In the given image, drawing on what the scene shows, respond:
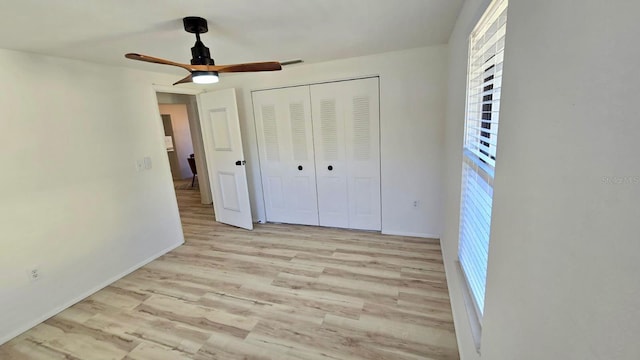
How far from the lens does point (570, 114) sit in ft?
1.69

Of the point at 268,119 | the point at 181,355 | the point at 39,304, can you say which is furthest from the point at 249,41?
the point at 39,304

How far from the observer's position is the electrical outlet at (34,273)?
7.18ft

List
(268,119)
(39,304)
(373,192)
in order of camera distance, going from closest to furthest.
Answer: (39,304) → (373,192) → (268,119)

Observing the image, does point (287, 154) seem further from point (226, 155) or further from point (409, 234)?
point (409, 234)

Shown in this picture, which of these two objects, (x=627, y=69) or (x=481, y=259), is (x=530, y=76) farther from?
(x=481, y=259)

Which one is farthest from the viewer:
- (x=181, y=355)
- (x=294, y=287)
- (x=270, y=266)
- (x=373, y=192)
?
(x=373, y=192)

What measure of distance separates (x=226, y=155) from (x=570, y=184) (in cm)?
377

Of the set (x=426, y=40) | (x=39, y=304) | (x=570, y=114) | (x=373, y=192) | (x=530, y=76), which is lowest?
(x=39, y=304)

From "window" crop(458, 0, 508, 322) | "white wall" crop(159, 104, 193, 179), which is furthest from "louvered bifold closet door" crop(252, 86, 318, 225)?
"white wall" crop(159, 104, 193, 179)

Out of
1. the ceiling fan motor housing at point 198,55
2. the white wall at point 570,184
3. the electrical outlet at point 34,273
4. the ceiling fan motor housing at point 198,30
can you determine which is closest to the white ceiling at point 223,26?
the ceiling fan motor housing at point 198,30

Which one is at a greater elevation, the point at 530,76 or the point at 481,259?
the point at 530,76

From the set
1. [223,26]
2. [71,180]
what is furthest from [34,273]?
[223,26]

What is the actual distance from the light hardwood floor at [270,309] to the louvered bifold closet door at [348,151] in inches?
18.3

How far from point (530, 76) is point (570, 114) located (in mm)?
247
